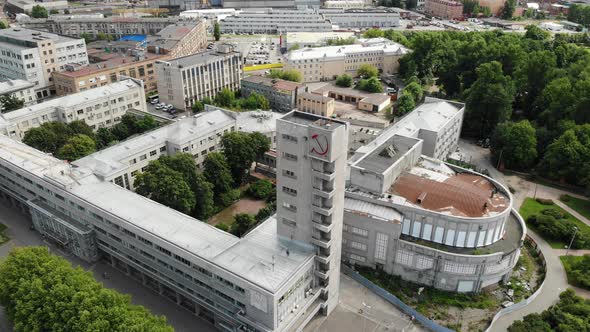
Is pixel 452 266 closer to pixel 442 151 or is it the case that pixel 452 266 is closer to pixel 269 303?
pixel 269 303

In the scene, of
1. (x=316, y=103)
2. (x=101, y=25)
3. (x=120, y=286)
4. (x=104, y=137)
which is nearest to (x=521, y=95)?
(x=316, y=103)

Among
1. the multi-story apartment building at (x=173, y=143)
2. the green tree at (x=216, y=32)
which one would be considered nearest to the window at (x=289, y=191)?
the multi-story apartment building at (x=173, y=143)

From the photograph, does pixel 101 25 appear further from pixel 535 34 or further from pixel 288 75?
pixel 535 34

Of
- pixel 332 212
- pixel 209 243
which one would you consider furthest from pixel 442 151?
pixel 209 243

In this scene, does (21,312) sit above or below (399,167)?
below

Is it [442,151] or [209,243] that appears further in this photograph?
[442,151]

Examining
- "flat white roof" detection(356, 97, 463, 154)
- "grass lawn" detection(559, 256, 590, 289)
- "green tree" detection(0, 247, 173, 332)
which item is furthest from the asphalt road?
"grass lawn" detection(559, 256, 590, 289)

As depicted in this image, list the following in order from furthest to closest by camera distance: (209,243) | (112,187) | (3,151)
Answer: (3,151) → (112,187) → (209,243)

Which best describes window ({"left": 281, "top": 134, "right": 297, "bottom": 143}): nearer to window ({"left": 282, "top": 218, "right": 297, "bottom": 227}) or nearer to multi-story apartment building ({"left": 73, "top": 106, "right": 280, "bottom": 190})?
window ({"left": 282, "top": 218, "right": 297, "bottom": 227})
